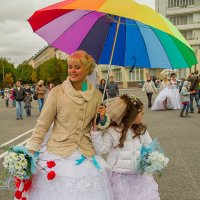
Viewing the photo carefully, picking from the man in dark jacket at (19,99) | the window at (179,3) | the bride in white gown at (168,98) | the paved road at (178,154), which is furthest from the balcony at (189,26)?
the paved road at (178,154)

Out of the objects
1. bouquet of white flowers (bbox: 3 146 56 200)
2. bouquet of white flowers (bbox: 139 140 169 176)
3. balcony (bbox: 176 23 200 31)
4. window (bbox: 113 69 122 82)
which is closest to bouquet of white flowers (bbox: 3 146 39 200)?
bouquet of white flowers (bbox: 3 146 56 200)

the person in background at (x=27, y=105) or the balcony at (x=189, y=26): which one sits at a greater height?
the balcony at (x=189, y=26)

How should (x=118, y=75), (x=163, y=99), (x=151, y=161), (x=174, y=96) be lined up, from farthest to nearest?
(x=118, y=75) < (x=174, y=96) < (x=163, y=99) < (x=151, y=161)

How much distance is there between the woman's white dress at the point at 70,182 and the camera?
123 inches

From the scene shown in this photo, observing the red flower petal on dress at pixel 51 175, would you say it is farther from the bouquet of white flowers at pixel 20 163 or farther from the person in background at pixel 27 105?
the person in background at pixel 27 105

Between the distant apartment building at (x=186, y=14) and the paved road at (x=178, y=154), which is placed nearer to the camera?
the paved road at (x=178, y=154)

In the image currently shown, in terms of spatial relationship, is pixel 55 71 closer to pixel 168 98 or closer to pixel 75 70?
pixel 168 98

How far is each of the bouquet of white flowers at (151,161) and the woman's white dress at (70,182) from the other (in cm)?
46

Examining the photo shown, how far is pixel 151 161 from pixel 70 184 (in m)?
0.84

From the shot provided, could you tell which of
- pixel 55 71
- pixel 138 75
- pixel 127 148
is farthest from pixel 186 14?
pixel 127 148

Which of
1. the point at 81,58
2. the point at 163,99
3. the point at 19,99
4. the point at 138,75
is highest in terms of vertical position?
the point at 81,58

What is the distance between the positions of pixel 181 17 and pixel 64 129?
247 feet

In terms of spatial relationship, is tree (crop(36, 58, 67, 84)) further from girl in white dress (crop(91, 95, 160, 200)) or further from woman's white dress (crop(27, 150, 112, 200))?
woman's white dress (crop(27, 150, 112, 200))

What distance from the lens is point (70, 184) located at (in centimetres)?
315
